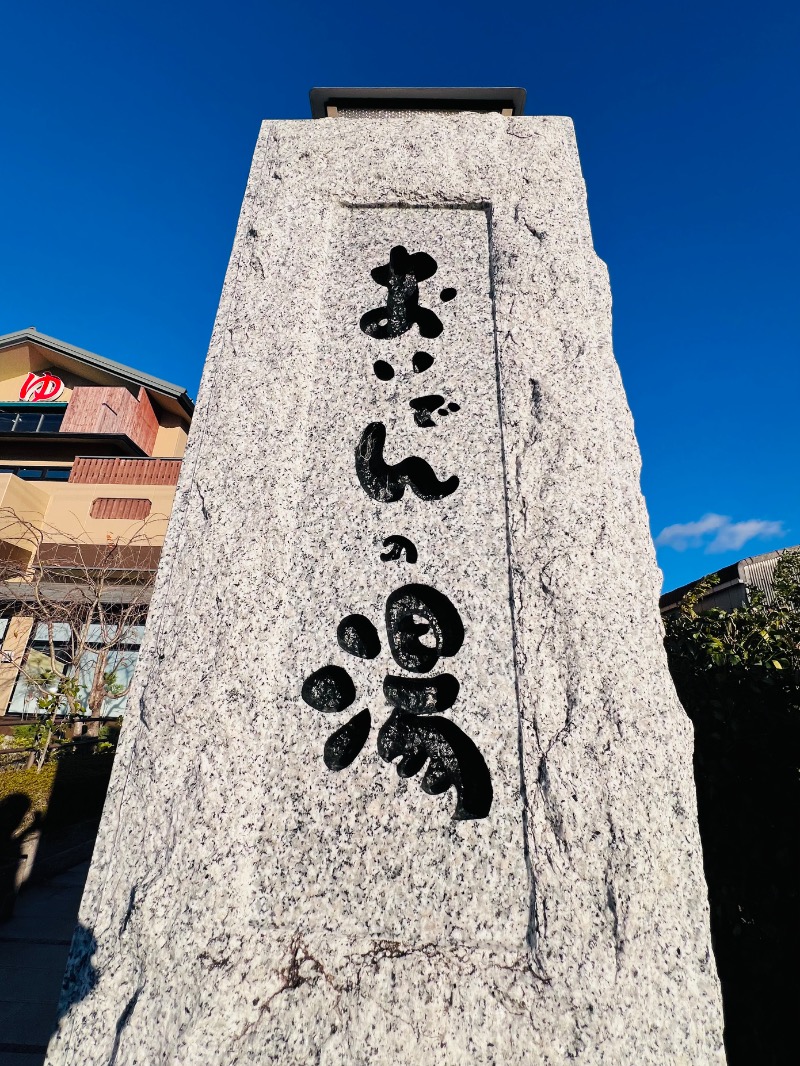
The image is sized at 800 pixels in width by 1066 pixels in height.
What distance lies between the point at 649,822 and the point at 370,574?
1182 millimetres

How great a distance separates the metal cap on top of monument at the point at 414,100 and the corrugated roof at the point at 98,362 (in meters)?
12.2

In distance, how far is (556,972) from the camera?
154 cm

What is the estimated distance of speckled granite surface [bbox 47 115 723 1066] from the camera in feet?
5.03

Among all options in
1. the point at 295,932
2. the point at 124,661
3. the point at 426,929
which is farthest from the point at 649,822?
the point at 124,661

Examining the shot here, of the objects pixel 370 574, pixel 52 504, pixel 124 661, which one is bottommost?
pixel 370 574

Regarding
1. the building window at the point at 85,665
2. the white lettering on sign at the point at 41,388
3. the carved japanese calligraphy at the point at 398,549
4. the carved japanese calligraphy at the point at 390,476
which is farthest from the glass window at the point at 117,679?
the carved japanese calligraphy at the point at 398,549

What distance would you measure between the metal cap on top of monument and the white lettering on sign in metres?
14.8

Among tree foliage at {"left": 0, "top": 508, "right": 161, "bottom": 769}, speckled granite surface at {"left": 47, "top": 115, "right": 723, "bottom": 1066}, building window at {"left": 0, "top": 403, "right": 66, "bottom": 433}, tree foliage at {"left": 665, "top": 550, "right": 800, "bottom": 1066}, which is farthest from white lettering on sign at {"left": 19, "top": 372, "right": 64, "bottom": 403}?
tree foliage at {"left": 665, "top": 550, "right": 800, "bottom": 1066}

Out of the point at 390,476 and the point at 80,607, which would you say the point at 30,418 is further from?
the point at 390,476

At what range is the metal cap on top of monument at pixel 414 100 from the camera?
10.4 feet

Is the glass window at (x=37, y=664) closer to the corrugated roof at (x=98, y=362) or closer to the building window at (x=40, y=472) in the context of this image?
the building window at (x=40, y=472)

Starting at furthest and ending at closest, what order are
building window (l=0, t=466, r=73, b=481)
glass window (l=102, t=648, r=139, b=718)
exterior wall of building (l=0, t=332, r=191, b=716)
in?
1. building window (l=0, t=466, r=73, b=481)
2. exterior wall of building (l=0, t=332, r=191, b=716)
3. glass window (l=102, t=648, r=139, b=718)

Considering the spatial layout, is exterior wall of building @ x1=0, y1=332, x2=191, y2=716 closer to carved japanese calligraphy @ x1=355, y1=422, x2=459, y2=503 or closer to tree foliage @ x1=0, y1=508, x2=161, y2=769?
tree foliage @ x1=0, y1=508, x2=161, y2=769

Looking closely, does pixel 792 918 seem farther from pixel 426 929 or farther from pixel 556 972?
pixel 426 929
